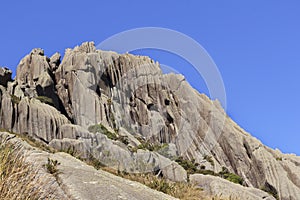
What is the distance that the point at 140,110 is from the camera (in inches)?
4099

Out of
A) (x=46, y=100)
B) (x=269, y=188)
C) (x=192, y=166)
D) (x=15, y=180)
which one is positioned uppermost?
(x=46, y=100)

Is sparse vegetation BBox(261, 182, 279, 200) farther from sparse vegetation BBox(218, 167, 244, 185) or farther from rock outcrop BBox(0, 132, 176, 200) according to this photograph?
rock outcrop BBox(0, 132, 176, 200)

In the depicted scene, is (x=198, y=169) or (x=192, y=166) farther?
(x=198, y=169)

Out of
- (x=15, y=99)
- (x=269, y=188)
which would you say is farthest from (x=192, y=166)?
(x=15, y=99)

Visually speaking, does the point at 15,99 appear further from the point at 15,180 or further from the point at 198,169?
the point at 15,180

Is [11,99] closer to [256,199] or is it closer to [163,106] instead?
[163,106]

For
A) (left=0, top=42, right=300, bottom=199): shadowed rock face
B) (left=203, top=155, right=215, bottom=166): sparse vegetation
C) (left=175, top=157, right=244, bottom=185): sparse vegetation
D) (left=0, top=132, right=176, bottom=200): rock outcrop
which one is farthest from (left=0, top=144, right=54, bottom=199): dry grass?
(left=203, top=155, right=215, bottom=166): sparse vegetation

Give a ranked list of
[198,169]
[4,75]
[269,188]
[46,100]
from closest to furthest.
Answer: [198,169]
[269,188]
[4,75]
[46,100]

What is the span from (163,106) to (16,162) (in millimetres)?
100920

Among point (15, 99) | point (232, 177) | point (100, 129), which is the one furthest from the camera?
point (100, 129)

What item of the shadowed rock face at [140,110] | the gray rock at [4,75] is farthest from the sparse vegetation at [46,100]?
the gray rock at [4,75]

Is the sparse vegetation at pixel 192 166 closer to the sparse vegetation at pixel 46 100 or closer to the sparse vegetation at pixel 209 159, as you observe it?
the sparse vegetation at pixel 209 159

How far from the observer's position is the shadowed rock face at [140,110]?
86.9m

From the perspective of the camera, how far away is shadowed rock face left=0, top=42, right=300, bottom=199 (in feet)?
285
